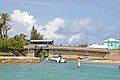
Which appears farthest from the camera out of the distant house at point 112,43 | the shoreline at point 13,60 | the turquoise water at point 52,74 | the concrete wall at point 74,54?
the distant house at point 112,43

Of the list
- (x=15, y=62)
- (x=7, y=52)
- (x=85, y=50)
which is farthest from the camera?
(x=85, y=50)

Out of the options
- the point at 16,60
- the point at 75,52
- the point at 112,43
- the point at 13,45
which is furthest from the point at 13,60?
the point at 112,43

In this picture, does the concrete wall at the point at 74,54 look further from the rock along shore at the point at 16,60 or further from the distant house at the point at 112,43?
the rock along shore at the point at 16,60

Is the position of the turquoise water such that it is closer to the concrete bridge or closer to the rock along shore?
the rock along shore

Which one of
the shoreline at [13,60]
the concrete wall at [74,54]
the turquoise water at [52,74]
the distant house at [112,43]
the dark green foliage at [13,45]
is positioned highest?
the distant house at [112,43]

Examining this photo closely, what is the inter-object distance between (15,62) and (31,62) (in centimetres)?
637

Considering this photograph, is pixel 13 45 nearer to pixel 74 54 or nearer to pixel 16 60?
pixel 16 60

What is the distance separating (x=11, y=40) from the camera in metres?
143

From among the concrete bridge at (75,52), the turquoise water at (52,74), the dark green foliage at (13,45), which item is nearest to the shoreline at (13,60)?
the turquoise water at (52,74)

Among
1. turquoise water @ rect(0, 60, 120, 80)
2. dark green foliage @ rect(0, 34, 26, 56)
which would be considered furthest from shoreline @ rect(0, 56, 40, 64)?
dark green foliage @ rect(0, 34, 26, 56)

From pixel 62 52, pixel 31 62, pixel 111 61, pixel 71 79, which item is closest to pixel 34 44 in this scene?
pixel 62 52

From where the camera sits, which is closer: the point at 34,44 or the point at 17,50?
the point at 17,50

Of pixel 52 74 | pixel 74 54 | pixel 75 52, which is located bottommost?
pixel 52 74

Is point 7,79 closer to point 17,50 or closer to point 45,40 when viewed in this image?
point 17,50
